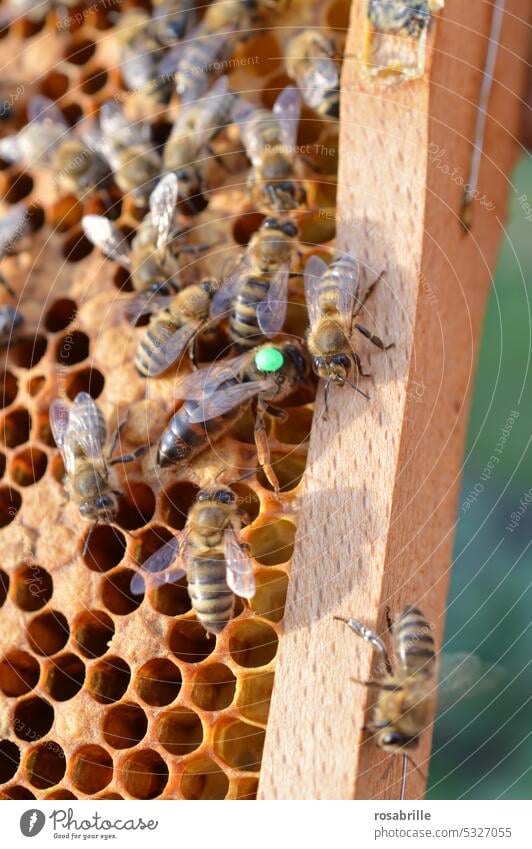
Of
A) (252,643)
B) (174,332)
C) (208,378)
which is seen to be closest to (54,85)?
(174,332)

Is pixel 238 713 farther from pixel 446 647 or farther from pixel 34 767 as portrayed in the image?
pixel 446 647

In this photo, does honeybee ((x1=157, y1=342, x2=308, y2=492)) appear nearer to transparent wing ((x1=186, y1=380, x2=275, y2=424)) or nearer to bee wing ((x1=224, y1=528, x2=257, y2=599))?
transparent wing ((x1=186, y1=380, x2=275, y2=424))

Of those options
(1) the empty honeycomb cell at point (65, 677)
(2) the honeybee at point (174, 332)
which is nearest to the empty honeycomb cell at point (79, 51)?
(2) the honeybee at point (174, 332)

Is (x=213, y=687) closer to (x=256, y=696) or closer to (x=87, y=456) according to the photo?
(x=256, y=696)

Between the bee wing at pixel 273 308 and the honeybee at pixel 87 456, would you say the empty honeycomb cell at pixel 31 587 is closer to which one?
the honeybee at pixel 87 456

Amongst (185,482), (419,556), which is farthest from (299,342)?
(419,556)
